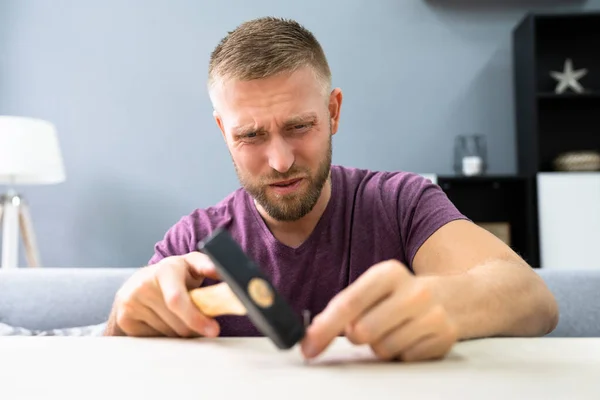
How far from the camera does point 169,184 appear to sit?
3512 millimetres

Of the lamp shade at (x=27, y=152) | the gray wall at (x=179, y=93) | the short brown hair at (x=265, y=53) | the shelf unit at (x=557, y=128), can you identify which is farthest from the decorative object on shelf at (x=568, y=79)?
A: the lamp shade at (x=27, y=152)

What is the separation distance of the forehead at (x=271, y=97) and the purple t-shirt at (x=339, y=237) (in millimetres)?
223

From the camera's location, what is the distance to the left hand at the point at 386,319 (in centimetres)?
54

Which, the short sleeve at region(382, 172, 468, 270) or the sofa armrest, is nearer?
the short sleeve at region(382, 172, 468, 270)

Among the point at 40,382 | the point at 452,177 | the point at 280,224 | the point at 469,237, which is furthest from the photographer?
the point at 452,177

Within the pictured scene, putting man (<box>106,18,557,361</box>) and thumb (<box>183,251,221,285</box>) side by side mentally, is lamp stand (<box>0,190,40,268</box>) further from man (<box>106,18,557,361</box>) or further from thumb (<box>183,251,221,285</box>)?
thumb (<box>183,251,221,285</box>)

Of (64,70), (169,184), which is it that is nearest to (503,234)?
(169,184)

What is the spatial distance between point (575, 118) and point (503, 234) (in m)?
0.80

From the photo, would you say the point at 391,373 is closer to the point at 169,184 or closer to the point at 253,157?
the point at 253,157

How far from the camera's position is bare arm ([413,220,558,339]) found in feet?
2.36

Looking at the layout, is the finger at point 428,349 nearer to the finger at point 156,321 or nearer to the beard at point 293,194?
the finger at point 156,321

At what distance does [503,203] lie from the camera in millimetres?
3387

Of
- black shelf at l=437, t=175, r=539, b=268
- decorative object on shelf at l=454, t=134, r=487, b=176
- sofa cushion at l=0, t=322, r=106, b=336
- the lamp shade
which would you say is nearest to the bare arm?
sofa cushion at l=0, t=322, r=106, b=336

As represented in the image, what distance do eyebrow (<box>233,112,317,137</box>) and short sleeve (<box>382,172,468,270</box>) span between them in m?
0.24
